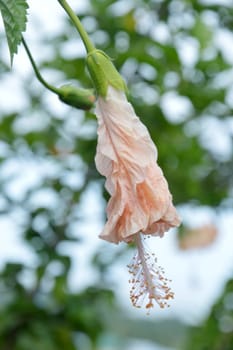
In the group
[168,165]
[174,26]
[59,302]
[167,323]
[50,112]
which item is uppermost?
[174,26]

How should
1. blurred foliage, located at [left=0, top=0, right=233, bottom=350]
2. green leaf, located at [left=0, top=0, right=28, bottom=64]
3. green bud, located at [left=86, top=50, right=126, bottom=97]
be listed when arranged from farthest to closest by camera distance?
blurred foliage, located at [left=0, top=0, right=233, bottom=350]
green bud, located at [left=86, top=50, right=126, bottom=97]
green leaf, located at [left=0, top=0, right=28, bottom=64]

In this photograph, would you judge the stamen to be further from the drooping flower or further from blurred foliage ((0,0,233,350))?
blurred foliage ((0,0,233,350))

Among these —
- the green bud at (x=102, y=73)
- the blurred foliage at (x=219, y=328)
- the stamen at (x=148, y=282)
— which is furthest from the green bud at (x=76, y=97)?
the blurred foliage at (x=219, y=328)

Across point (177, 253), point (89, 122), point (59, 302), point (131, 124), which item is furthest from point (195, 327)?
point (131, 124)

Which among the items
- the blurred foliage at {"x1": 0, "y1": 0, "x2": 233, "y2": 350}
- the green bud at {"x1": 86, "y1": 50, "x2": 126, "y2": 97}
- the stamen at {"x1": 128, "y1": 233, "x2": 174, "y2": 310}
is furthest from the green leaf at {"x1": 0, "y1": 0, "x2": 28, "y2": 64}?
the blurred foliage at {"x1": 0, "y1": 0, "x2": 233, "y2": 350}

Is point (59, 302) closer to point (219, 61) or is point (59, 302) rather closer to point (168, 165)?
point (168, 165)

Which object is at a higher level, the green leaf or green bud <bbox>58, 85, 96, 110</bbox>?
the green leaf

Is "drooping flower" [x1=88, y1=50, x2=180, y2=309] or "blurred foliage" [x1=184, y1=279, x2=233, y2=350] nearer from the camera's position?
"drooping flower" [x1=88, y1=50, x2=180, y2=309]

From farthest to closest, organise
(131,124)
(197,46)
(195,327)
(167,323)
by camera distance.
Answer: (167,323) → (195,327) → (197,46) → (131,124)
